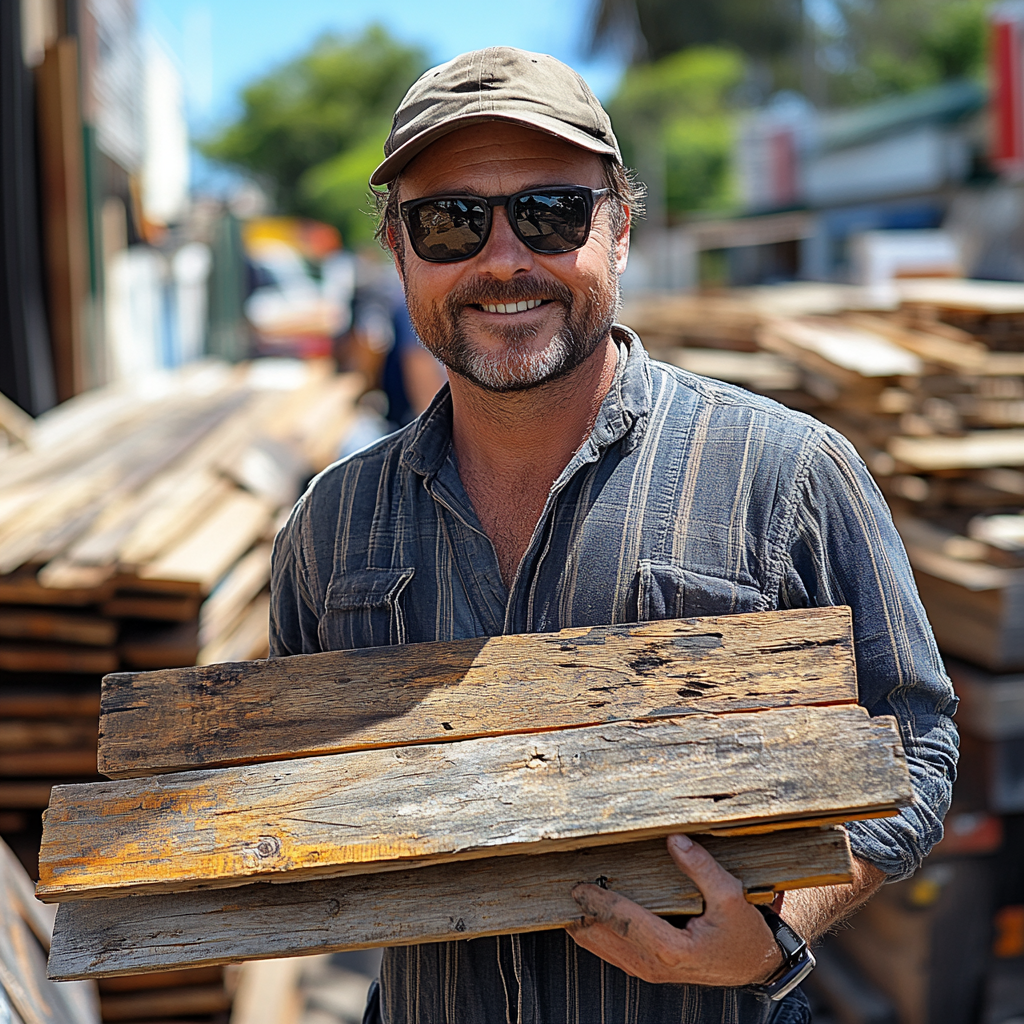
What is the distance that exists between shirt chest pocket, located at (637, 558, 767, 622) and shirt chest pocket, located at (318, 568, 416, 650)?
1.32 feet

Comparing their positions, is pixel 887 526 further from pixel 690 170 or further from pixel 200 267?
pixel 690 170

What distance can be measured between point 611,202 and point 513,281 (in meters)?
0.25

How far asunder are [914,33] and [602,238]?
51091mm

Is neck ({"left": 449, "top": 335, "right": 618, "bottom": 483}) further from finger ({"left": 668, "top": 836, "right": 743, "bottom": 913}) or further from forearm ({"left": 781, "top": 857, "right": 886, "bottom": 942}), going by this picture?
forearm ({"left": 781, "top": 857, "right": 886, "bottom": 942})

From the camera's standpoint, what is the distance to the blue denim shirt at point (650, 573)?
168cm

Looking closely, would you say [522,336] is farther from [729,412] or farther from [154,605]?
[154,605]

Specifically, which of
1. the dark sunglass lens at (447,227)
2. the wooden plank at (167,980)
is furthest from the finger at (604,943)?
the wooden plank at (167,980)

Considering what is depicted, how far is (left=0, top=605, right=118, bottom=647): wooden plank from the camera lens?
3078 mm

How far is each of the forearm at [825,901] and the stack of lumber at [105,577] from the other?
1.97m

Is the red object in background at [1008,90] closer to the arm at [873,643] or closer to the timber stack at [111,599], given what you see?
the timber stack at [111,599]

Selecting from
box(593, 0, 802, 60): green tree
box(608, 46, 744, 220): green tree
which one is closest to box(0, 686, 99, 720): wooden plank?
box(608, 46, 744, 220): green tree

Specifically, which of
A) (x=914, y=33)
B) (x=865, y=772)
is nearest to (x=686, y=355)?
(x=865, y=772)

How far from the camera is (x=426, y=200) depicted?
175cm

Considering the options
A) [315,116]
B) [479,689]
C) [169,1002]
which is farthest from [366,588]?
[315,116]
